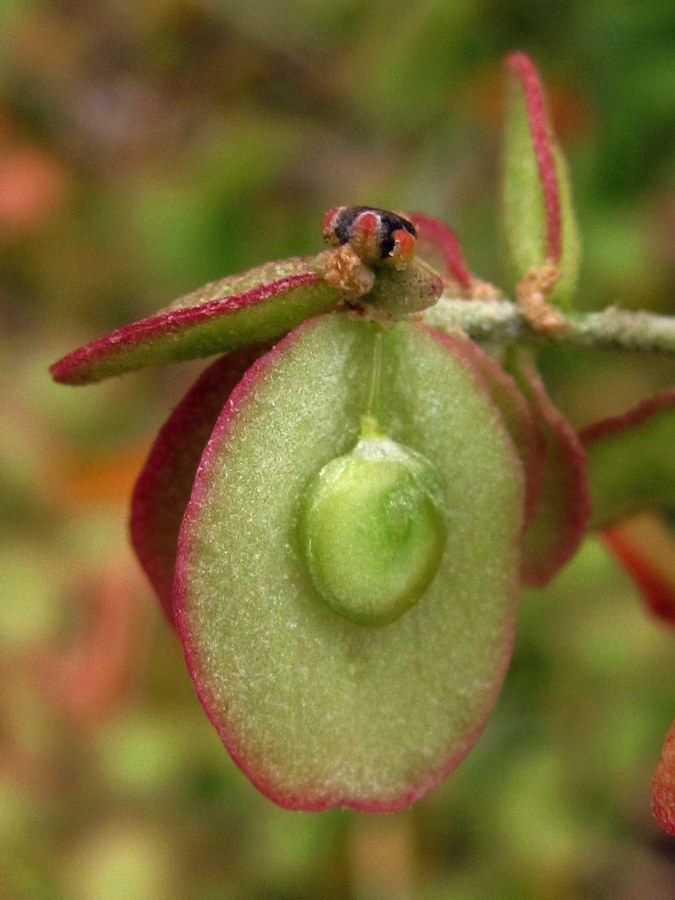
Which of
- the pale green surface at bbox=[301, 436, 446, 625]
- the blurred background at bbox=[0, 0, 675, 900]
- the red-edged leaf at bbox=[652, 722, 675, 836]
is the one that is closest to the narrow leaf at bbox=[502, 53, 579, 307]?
the pale green surface at bbox=[301, 436, 446, 625]

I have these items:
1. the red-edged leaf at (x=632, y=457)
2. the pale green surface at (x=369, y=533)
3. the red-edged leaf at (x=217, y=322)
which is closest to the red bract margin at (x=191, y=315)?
the red-edged leaf at (x=217, y=322)

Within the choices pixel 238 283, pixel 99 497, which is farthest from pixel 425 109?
pixel 238 283

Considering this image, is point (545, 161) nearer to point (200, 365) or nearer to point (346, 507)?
point (346, 507)

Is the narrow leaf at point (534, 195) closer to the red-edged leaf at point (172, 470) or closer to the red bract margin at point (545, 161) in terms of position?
the red bract margin at point (545, 161)

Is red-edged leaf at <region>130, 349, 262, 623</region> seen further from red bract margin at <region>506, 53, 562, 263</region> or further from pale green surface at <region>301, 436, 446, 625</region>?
red bract margin at <region>506, 53, 562, 263</region>

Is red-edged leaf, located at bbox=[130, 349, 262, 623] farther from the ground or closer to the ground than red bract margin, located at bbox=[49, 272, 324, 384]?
closer to the ground
